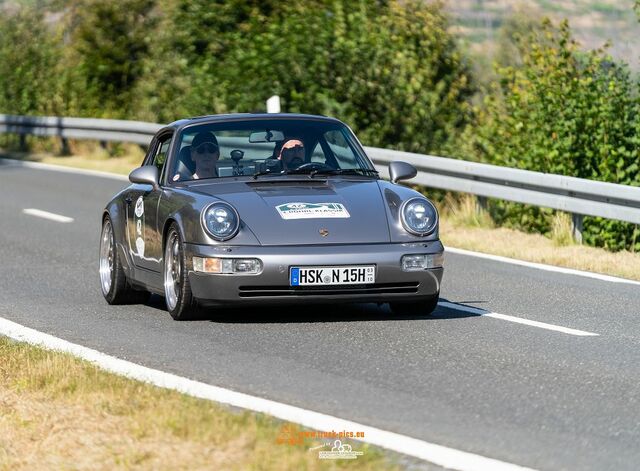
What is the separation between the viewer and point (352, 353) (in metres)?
8.45

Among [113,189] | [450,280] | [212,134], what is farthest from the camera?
[113,189]

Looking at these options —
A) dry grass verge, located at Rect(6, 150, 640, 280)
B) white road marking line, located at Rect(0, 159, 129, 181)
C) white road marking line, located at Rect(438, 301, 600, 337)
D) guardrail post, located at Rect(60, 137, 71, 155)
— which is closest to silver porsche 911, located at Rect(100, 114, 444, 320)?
white road marking line, located at Rect(438, 301, 600, 337)

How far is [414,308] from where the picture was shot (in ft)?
33.3

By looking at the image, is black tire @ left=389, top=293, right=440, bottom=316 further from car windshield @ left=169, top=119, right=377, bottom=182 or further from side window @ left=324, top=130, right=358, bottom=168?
side window @ left=324, top=130, right=358, bottom=168

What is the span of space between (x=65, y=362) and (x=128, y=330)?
1.77 meters

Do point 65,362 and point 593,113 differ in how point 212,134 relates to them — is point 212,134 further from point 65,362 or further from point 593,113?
point 593,113

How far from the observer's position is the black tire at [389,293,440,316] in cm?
1001

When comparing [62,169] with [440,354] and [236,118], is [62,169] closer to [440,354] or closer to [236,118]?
[236,118]

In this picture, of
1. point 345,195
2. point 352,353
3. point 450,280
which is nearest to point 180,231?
point 345,195

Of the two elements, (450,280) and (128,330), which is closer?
(128,330)

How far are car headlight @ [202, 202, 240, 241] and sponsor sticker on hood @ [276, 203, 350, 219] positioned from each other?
1.03 ft

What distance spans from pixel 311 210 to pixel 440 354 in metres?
1.64

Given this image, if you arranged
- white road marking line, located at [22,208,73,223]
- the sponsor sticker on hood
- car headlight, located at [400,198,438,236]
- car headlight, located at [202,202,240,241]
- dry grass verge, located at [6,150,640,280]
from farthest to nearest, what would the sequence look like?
1. white road marking line, located at [22,208,73,223]
2. dry grass verge, located at [6,150,640,280]
3. car headlight, located at [400,198,438,236]
4. the sponsor sticker on hood
5. car headlight, located at [202,202,240,241]

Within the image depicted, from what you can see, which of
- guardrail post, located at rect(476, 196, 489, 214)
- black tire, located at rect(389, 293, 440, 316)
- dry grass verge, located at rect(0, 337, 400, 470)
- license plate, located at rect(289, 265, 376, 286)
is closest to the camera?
dry grass verge, located at rect(0, 337, 400, 470)
